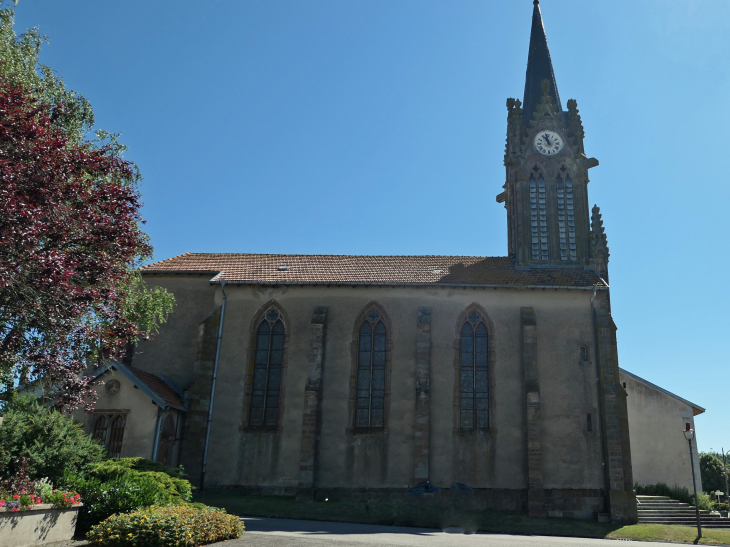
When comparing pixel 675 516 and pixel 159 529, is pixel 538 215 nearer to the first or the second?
pixel 675 516

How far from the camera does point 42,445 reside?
14.1 meters

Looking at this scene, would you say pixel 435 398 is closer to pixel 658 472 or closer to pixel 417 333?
pixel 417 333

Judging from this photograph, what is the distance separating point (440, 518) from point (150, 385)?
12.0m

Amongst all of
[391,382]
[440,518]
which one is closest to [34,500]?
[440,518]

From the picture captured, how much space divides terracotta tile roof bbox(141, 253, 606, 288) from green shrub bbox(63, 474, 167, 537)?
13.2m

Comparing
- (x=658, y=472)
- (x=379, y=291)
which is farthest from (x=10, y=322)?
(x=658, y=472)

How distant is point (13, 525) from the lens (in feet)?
39.0

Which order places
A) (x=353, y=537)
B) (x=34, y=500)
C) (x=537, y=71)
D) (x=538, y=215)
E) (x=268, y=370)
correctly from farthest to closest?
(x=537, y=71) → (x=538, y=215) → (x=268, y=370) → (x=353, y=537) → (x=34, y=500)

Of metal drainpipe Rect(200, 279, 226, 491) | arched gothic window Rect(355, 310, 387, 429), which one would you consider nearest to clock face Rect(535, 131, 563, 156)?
arched gothic window Rect(355, 310, 387, 429)

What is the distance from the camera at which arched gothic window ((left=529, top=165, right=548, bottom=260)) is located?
99.9 feet

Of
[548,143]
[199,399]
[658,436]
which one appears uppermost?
[548,143]

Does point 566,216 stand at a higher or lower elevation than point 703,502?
higher

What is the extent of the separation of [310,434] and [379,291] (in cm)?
687

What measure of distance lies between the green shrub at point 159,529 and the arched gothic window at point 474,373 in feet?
45.8
